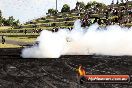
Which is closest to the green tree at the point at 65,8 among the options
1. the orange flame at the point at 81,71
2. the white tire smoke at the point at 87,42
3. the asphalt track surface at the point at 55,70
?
the white tire smoke at the point at 87,42

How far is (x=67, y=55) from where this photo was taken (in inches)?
1262

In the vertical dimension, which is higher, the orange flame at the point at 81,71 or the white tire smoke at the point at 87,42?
the white tire smoke at the point at 87,42

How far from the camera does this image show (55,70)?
24281 mm

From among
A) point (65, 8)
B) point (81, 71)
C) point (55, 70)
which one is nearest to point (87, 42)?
point (81, 71)

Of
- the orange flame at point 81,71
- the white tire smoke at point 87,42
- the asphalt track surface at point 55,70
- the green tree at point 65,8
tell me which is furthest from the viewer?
the green tree at point 65,8

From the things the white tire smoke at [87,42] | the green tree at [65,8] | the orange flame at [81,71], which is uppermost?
the green tree at [65,8]

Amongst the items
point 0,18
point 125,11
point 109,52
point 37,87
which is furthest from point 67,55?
point 0,18

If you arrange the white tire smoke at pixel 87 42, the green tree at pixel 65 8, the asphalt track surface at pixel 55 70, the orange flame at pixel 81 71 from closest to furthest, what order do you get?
the asphalt track surface at pixel 55 70 < the orange flame at pixel 81 71 < the white tire smoke at pixel 87 42 < the green tree at pixel 65 8

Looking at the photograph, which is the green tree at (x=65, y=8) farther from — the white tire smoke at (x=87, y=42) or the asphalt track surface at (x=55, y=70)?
the asphalt track surface at (x=55, y=70)

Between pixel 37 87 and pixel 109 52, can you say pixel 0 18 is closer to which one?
pixel 109 52

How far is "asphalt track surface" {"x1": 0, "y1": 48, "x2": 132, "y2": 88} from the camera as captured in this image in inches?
791

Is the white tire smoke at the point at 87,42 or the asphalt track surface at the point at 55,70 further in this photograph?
the white tire smoke at the point at 87,42

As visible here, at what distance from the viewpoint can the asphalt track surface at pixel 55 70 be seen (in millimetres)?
20080

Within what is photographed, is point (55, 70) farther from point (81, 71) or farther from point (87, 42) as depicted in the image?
point (87, 42)
